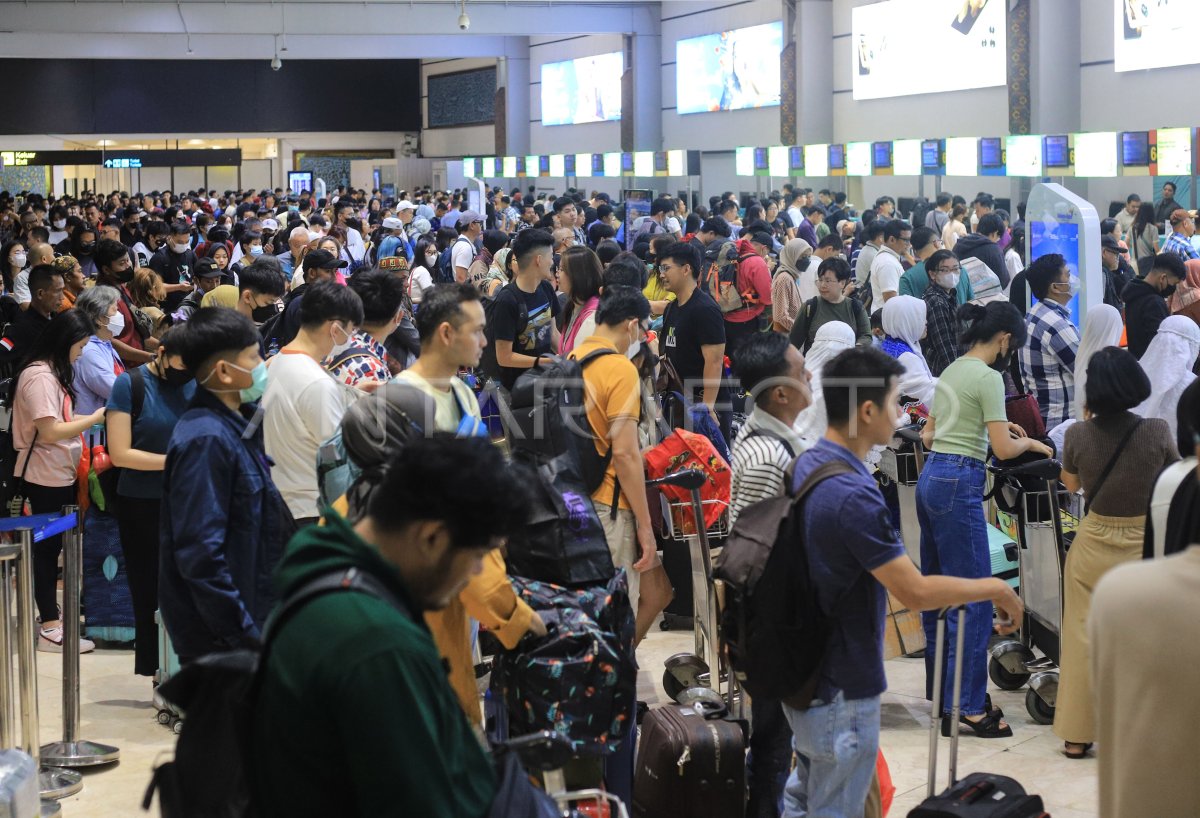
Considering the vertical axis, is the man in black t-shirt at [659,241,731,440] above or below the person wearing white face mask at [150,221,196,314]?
below

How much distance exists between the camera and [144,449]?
4.66 m

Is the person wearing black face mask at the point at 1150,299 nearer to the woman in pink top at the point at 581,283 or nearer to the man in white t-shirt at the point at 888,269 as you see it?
the man in white t-shirt at the point at 888,269

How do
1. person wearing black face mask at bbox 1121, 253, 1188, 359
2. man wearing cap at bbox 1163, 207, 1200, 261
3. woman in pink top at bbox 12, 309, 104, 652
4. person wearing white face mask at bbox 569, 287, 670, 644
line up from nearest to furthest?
person wearing white face mask at bbox 569, 287, 670, 644 → woman in pink top at bbox 12, 309, 104, 652 → person wearing black face mask at bbox 1121, 253, 1188, 359 → man wearing cap at bbox 1163, 207, 1200, 261

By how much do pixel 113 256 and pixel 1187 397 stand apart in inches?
268

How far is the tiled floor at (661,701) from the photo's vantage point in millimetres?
4246

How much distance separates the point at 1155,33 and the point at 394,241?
853 centimetres

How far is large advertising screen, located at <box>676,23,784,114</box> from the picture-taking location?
2202 centimetres

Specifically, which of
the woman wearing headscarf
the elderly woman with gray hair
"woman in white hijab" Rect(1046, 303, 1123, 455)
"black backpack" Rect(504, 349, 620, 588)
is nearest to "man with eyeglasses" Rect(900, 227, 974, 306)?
the woman wearing headscarf

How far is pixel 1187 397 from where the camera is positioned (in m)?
2.30

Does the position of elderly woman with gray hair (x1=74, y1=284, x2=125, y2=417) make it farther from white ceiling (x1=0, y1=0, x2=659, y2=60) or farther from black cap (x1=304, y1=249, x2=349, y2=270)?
white ceiling (x1=0, y1=0, x2=659, y2=60)

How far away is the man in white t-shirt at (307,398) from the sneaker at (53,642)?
7.28 ft

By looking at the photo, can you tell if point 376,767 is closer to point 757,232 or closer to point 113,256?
point 113,256

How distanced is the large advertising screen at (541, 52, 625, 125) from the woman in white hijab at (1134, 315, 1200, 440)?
73.3ft

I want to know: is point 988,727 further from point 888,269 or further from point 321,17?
point 321,17
